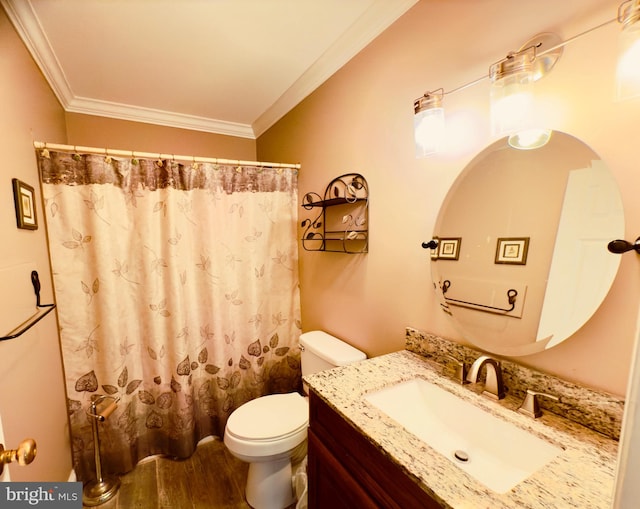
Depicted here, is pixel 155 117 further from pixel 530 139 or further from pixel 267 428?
pixel 530 139

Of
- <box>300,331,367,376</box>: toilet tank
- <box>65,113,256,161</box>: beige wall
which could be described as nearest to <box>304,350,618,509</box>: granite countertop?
<box>300,331,367,376</box>: toilet tank

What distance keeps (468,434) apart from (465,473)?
32 cm

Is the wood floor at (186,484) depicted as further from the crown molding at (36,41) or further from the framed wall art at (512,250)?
the crown molding at (36,41)

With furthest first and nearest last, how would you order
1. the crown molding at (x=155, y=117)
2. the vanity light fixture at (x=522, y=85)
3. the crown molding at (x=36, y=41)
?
the crown molding at (x=155, y=117) < the crown molding at (x=36, y=41) < the vanity light fixture at (x=522, y=85)

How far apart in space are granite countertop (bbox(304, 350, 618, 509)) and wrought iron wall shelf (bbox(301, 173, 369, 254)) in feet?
2.44

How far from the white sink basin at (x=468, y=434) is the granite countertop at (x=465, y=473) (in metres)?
0.03

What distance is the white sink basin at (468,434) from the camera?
768 mm

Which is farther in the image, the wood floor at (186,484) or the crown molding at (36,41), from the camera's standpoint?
the wood floor at (186,484)

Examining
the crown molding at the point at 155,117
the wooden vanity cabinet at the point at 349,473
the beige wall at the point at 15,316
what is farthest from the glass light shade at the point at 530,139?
the crown molding at the point at 155,117

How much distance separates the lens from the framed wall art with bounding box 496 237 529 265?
3.02ft

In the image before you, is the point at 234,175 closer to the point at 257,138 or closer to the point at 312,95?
the point at 312,95

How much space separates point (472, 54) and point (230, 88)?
158cm

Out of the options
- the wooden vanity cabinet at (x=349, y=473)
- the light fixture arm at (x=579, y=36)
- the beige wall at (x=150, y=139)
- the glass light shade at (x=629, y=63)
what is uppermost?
the beige wall at (x=150, y=139)

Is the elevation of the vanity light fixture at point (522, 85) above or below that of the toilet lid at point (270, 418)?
above
